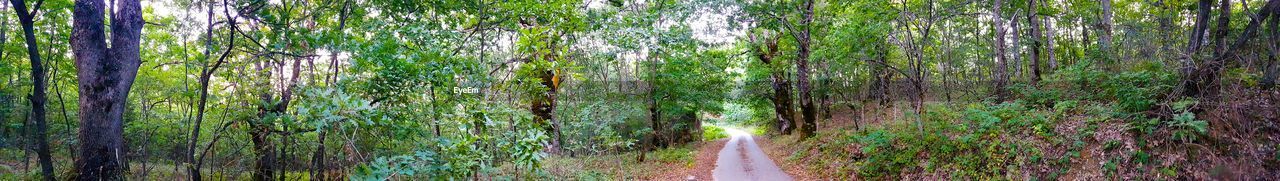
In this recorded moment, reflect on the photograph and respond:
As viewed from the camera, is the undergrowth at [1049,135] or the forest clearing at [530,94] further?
the undergrowth at [1049,135]

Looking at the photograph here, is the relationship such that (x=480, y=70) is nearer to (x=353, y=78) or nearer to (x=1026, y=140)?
(x=353, y=78)

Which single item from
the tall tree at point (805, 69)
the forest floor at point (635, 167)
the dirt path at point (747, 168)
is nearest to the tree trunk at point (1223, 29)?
the dirt path at point (747, 168)

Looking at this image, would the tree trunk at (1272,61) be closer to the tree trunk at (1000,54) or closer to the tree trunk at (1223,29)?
the tree trunk at (1223,29)

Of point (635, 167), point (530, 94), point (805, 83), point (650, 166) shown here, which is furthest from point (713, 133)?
point (530, 94)

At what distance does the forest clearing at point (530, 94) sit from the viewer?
13.7 feet

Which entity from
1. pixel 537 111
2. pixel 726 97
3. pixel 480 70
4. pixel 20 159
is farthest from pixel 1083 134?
pixel 20 159

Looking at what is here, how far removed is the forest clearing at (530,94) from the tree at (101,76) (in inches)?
0.5

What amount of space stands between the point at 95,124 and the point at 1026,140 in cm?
961

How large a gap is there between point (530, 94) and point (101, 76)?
3207mm

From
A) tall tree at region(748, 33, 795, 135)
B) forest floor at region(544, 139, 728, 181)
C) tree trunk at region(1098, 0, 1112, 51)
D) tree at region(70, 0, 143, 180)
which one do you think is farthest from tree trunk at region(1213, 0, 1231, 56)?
tall tree at region(748, 33, 795, 135)

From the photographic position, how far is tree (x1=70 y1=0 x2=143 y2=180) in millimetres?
4129

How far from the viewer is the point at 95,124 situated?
418cm

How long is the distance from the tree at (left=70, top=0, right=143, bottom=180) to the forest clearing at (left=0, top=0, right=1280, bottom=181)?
1 centimetres

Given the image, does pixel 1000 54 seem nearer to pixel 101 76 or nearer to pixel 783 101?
pixel 783 101
